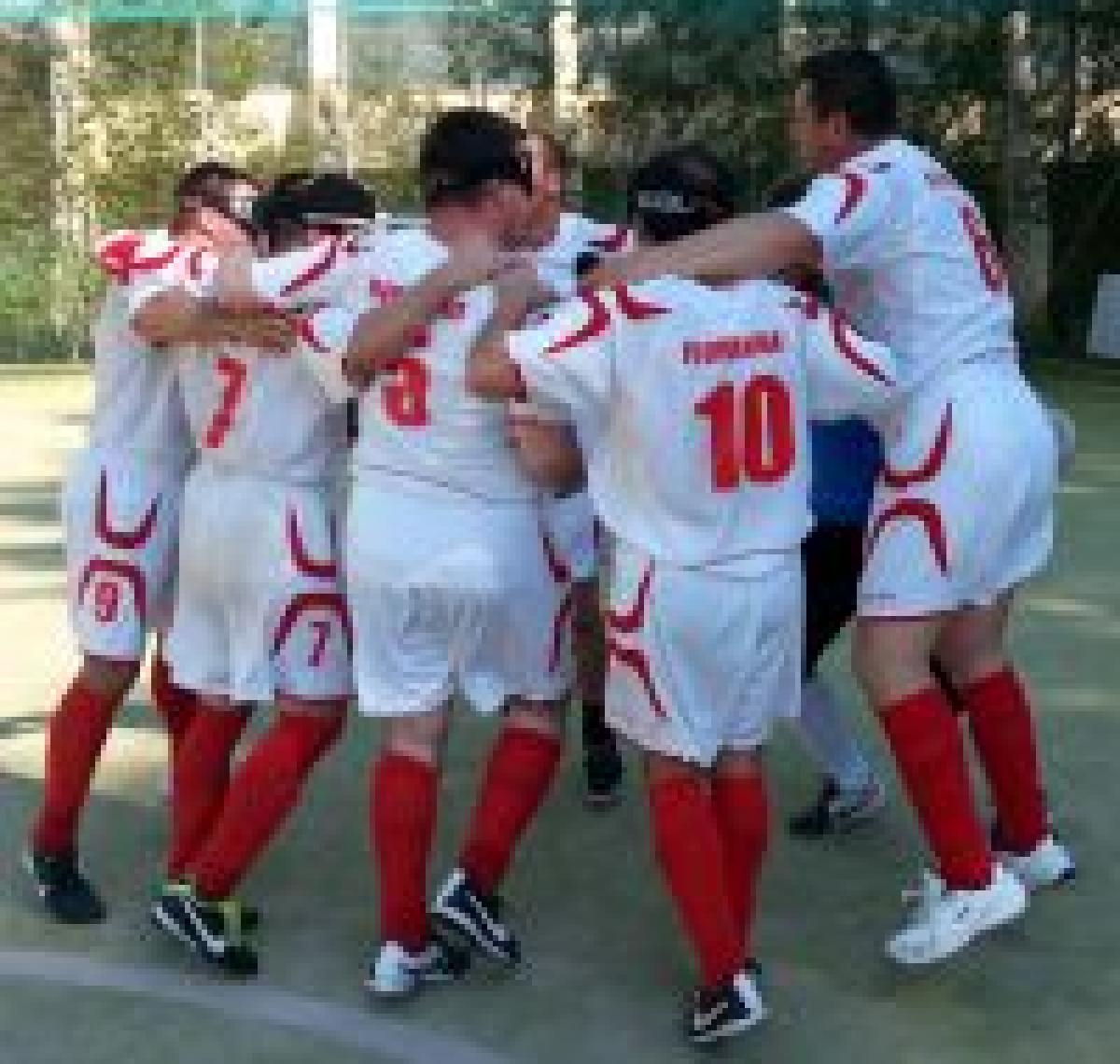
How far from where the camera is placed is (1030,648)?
744 cm

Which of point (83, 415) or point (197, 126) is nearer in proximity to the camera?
point (83, 415)

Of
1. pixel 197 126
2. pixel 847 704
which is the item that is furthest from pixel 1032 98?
pixel 847 704

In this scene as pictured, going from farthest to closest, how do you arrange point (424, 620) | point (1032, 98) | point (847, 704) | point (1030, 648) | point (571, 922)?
point (1032, 98) < point (1030, 648) < point (847, 704) < point (571, 922) < point (424, 620)

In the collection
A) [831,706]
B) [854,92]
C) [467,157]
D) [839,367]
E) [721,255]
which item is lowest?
[831,706]

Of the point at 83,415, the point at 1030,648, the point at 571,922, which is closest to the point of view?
the point at 571,922

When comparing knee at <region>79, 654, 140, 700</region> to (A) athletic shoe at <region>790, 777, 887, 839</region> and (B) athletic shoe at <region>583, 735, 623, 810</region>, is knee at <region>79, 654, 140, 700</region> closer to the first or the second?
(B) athletic shoe at <region>583, 735, 623, 810</region>

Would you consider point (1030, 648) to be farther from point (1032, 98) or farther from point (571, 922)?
point (1032, 98)

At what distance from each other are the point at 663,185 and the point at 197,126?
41.8ft

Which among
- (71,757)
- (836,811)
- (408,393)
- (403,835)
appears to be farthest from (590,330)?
(836,811)

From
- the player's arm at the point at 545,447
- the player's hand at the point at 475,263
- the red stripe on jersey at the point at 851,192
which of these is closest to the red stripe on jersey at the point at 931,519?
the red stripe on jersey at the point at 851,192

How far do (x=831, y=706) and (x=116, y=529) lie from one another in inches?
69.5

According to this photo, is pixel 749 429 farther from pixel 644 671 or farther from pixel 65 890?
pixel 65 890

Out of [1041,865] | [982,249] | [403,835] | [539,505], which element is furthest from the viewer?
[1041,865]

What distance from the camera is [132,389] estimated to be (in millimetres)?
4965
